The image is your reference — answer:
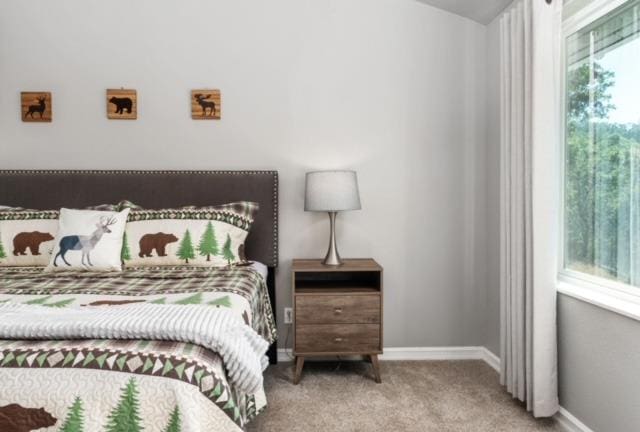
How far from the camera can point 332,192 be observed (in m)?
2.71

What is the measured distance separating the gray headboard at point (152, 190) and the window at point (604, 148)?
175cm

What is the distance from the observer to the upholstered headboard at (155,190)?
9.62 ft

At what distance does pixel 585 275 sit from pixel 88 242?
251 centimetres

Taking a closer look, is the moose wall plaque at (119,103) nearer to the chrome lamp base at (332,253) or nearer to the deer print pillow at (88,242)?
the deer print pillow at (88,242)

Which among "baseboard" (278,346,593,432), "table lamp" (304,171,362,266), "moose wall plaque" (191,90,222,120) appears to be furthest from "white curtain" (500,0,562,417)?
"moose wall plaque" (191,90,222,120)

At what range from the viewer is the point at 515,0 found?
264cm

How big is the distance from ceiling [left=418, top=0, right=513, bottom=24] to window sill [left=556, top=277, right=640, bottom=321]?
1.71 metres

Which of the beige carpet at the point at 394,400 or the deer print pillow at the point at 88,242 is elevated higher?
the deer print pillow at the point at 88,242

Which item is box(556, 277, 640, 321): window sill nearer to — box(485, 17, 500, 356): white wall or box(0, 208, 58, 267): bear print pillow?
box(485, 17, 500, 356): white wall

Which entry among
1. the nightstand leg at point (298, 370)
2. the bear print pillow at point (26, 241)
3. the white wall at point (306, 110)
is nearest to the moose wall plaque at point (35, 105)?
the white wall at point (306, 110)

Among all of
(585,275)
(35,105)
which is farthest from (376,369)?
(35,105)

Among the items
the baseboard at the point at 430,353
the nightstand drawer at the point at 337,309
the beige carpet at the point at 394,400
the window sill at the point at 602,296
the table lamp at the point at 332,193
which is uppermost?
the table lamp at the point at 332,193

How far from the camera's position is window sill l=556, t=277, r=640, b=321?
5.81 ft

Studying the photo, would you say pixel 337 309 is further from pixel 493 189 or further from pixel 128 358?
pixel 128 358
